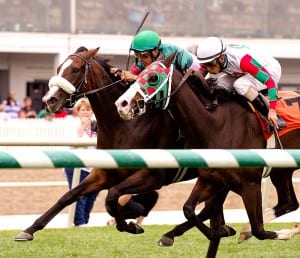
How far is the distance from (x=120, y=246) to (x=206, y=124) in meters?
1.92

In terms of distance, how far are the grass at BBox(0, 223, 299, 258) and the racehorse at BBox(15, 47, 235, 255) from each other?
0.59 meters

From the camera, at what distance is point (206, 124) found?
665 cm

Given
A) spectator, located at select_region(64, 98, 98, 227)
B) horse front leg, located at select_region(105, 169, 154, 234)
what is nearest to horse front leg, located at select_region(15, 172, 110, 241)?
horse front leg, located at select_region(105, 169, 154, 234)

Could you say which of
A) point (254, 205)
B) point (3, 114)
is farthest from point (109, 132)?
point (3, 114)

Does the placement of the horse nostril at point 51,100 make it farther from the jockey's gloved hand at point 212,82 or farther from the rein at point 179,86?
the jockey's gloved hand at point 212,82

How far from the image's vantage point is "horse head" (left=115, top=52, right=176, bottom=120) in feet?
20.7

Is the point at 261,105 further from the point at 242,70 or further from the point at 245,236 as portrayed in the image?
the point at 245,236

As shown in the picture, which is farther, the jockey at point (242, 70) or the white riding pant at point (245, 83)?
the white riding pant at point (245, 83)

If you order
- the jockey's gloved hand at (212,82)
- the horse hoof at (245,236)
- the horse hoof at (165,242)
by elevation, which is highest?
the jockey's gloved hand at (212,82)

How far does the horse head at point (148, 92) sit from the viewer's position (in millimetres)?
6320

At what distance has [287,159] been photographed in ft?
12.9

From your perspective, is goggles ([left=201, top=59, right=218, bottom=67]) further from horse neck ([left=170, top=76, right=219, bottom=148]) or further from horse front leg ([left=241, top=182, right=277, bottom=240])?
horse front leg ([left=241, top=182, right=277, bottom=240])

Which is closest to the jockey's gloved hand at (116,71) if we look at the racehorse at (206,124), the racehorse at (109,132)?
the racehorse at (109,132)

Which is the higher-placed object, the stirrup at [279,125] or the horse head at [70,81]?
the horse head at [70,81]
